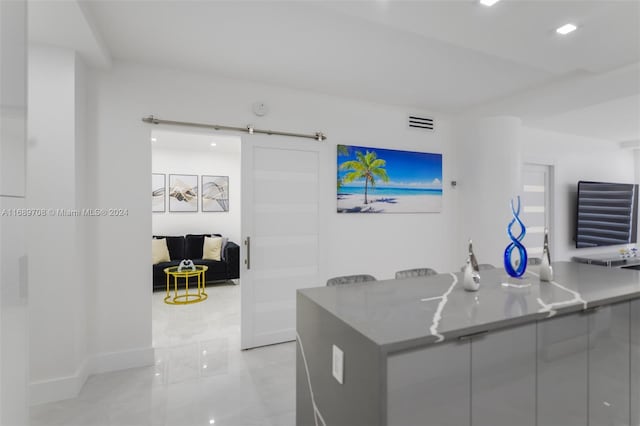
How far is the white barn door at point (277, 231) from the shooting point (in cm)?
322

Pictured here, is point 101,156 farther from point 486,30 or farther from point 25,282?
point 486,30

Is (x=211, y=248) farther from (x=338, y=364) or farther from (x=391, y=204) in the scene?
(x=338, y=364)

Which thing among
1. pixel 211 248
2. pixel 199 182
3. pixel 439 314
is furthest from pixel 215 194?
pixel 439 314

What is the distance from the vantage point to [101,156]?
2.71 m

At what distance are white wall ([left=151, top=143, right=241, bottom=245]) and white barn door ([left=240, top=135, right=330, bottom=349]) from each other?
3.25m

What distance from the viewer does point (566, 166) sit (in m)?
5.34

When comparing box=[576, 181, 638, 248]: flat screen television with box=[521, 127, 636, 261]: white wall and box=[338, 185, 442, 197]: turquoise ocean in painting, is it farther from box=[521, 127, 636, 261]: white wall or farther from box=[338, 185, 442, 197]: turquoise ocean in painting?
box=[338, 185, 442, 197]: turquoise ocean in painting

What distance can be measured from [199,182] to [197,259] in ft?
5.02

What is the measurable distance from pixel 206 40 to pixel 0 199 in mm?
1912

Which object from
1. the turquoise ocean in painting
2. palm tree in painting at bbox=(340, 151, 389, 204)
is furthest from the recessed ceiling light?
the turquoise ocean in painting

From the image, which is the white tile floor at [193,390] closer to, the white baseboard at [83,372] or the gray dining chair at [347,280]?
the white baseboard at [83,372]

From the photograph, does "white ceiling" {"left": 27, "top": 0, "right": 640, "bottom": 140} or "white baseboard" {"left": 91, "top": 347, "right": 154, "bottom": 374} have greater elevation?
"white ceiling" {"left": 27, "top": 0, "right": 640, "bottom": 140}

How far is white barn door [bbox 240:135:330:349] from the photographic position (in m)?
3.22

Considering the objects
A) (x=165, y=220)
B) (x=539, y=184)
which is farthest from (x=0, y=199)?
(x=539, y=184)
